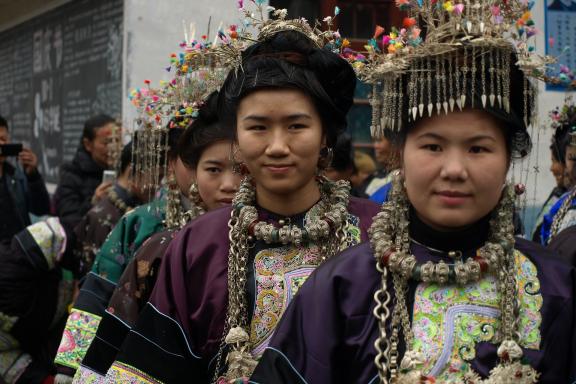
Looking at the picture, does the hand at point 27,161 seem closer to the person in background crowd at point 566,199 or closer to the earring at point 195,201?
the earring at point 195,201

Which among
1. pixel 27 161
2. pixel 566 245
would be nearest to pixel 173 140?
pixel 566 245

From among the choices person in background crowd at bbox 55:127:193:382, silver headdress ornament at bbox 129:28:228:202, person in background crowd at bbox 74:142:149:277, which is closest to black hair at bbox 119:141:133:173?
person in background crowd at bbox 74:142:149:277

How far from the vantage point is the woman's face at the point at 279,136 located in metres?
2.54

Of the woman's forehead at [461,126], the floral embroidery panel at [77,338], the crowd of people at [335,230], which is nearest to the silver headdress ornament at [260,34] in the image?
the crowd of people at [335,230]

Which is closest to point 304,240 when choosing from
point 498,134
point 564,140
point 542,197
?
point 498,134

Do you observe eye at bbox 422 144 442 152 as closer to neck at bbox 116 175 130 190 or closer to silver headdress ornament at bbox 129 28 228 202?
silver headdress ornament at bbox 129 28 228 202

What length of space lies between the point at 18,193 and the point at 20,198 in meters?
0.04

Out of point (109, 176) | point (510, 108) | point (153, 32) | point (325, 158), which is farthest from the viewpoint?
point (153, 32)

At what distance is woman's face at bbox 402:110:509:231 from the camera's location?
1.93 m

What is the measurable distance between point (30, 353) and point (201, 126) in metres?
1.80

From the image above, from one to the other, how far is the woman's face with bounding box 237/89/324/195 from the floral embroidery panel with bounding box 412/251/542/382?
69cm

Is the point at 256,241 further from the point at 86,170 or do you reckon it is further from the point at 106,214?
the point at 86,170

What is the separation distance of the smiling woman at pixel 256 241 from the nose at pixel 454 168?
2.26 feet

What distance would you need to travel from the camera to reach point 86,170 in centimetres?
648
